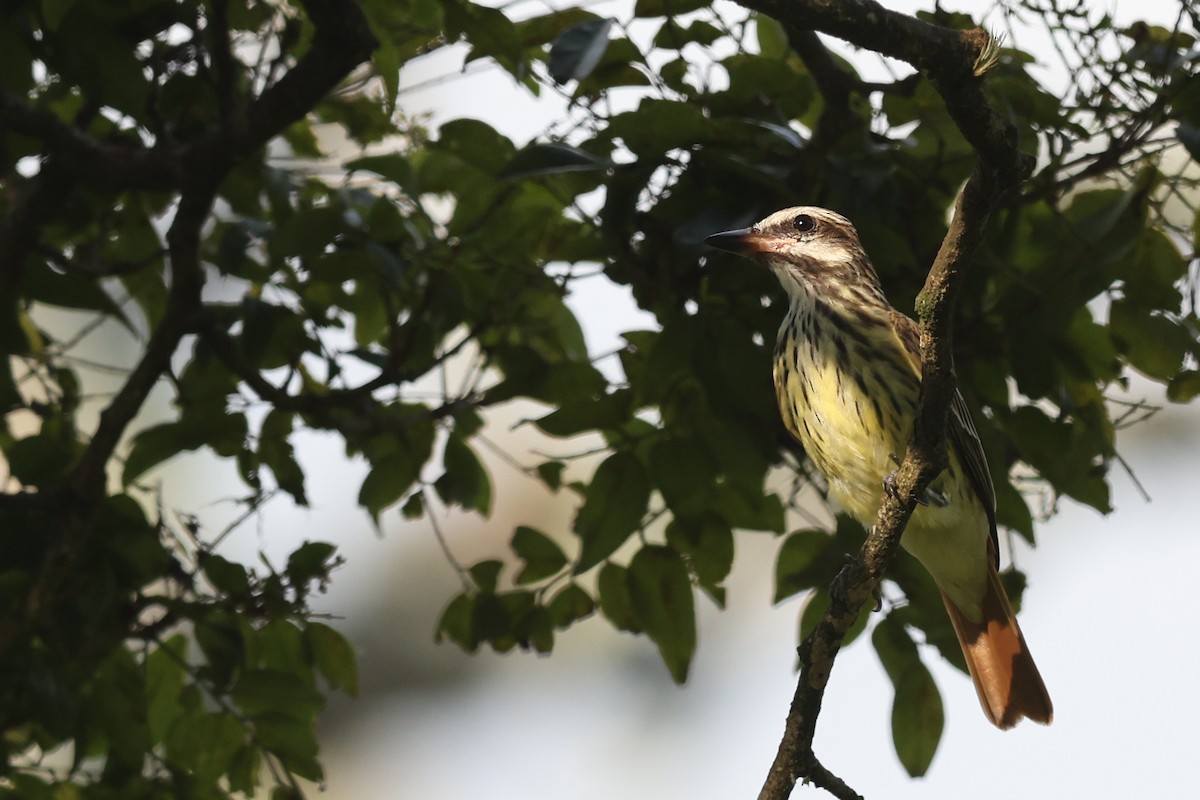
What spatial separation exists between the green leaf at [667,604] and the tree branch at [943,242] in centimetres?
70

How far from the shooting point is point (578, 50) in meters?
2.74

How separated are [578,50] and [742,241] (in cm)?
48

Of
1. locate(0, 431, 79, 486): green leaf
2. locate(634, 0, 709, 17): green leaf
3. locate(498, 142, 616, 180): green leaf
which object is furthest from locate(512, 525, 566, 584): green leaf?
locate(634, 0, 709, 17): green leaf

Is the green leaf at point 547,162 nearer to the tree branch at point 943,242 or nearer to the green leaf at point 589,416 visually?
the green leaf at point 589,416

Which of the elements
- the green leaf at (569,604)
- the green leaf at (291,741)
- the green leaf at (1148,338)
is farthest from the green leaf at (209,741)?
the green leaf at (1148,338)

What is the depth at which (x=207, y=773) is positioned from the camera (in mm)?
3166

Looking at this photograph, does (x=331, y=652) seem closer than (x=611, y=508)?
No

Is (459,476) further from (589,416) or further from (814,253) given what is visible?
(814,253)

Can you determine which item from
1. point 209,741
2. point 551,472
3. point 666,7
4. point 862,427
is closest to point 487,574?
point 551,472

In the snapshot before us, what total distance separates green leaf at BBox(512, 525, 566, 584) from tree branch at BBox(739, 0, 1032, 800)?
0.98m

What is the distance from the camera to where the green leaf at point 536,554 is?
130 inches

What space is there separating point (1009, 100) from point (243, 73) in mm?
1862

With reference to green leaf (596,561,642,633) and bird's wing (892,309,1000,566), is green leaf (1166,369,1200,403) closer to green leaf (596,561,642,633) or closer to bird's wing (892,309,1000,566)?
bird's wing (892,309,1000,566)

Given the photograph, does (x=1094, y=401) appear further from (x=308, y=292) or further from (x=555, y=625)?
(x=308, y=292)
